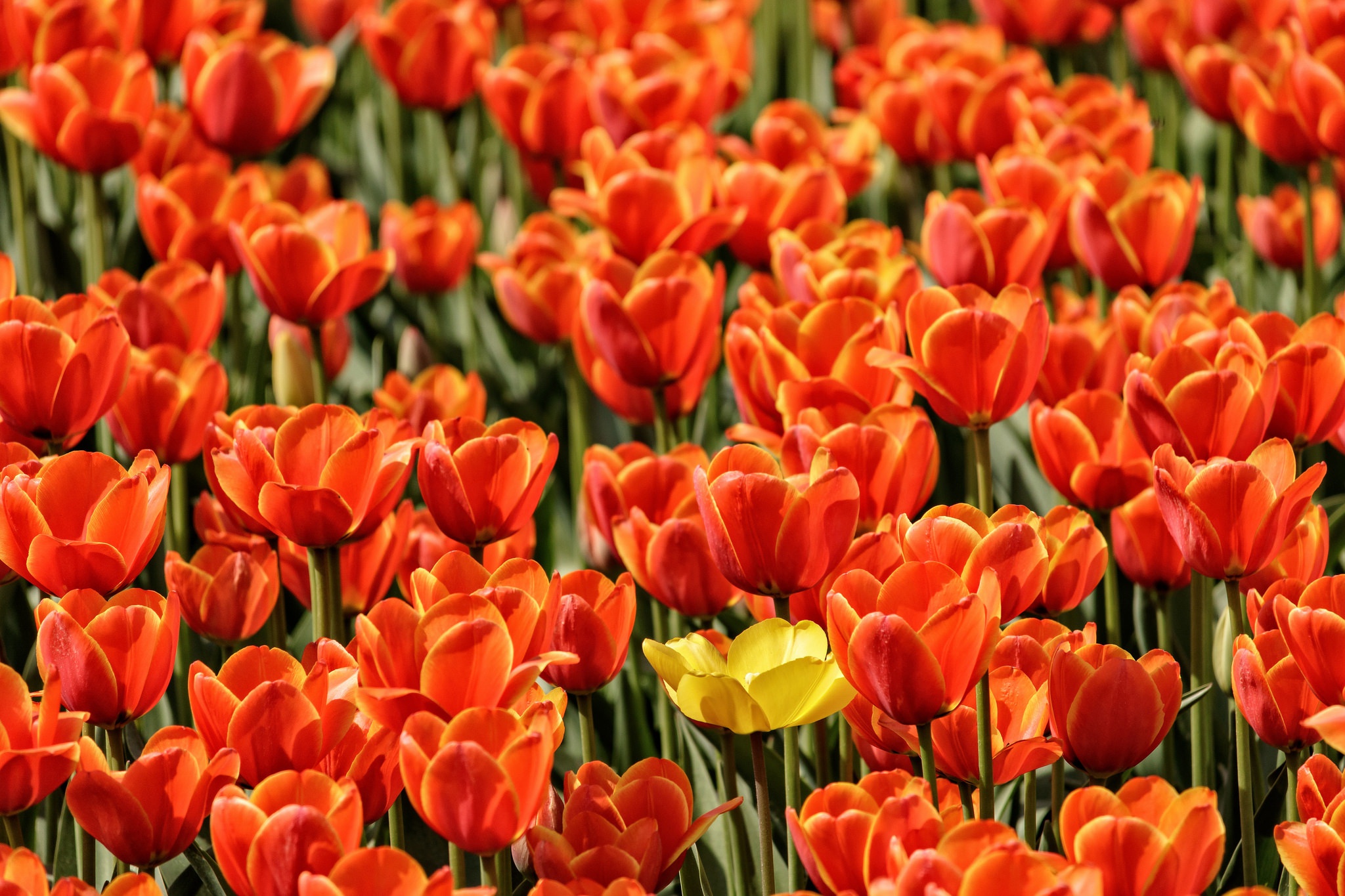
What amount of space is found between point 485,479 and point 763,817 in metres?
0.39

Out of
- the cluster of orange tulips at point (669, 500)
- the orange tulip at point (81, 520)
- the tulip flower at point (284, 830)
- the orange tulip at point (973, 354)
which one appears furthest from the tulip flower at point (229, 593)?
the orange tulip at point (973, 354)

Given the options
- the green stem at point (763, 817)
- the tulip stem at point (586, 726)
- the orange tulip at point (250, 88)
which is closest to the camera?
the green stem at point (763, 817)

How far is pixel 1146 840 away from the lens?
0.90 metres

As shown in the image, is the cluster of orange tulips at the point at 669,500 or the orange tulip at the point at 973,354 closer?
the cluster of orange tulips at the point at 669,500

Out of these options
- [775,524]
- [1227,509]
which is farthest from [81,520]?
[1227,509]

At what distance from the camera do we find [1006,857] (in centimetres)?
82

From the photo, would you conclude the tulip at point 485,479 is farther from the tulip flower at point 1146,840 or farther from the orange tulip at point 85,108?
the orange tulip at point 85,108

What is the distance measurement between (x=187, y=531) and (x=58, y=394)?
535mm

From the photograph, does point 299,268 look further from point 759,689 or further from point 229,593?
point 759,689

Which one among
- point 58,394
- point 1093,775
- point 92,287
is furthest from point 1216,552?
point 92,287

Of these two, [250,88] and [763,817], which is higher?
[250,88]

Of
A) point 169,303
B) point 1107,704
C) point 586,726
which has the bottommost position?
point 586,726

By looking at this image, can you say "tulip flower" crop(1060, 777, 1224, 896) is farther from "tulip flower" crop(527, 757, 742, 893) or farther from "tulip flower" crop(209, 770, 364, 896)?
"tulip flower" crop(209, 770, 364, 896)

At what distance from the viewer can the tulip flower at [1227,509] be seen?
3.82 ft
